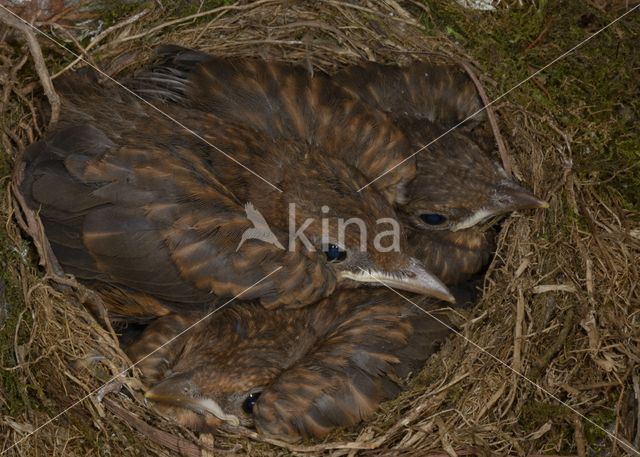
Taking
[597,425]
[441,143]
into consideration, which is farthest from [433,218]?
[597,425]

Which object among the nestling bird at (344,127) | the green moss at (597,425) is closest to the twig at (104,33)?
the nestling bird at (344,127)

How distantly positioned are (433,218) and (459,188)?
191mm

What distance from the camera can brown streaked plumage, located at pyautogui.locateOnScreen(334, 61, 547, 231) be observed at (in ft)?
12.3

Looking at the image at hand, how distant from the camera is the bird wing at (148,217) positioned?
3270 mm

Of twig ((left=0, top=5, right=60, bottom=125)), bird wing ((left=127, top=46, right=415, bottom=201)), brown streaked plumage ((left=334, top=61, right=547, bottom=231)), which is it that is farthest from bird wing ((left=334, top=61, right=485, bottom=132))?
twig ((left=0, top=5, right=60, bottom=125))

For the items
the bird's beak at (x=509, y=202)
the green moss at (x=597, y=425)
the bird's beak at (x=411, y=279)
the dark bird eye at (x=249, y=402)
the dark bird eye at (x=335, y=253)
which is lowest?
the green moss at (x=597, y=425)

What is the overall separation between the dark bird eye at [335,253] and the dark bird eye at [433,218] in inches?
20.2

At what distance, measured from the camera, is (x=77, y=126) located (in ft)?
11.2

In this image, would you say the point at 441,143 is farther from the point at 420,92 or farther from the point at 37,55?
the point at 37,55

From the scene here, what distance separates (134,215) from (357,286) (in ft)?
3.27

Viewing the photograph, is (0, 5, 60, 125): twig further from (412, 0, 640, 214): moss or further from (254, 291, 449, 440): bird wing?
(412, 0, 640, 214): moss

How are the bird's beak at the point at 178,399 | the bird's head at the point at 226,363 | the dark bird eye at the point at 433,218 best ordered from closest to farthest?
the bird's beak at the point at 178,399 < the bird's head at the point at 226,363 < the dark bird eye at the point at 433,218

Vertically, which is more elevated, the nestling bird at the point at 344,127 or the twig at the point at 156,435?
the nestling bird at the point at 344,127

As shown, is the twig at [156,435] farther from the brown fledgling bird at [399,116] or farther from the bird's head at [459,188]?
the bird's head at [459,188]
